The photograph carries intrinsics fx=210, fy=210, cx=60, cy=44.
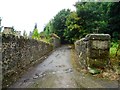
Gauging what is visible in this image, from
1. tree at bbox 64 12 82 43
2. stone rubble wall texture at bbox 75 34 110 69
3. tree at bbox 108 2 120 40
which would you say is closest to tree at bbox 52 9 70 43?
tree at bbox 64 12 82 43

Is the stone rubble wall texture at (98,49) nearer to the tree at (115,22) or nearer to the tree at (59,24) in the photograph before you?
the tree at (115,22)

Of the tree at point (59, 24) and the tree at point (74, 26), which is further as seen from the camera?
the tree at point (59, 24)

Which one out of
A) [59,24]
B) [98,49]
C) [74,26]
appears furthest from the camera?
[59,24]

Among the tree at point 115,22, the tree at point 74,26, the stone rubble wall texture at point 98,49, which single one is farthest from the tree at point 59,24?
the stone rubble wall texture at point 98,49

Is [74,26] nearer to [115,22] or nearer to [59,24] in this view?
[115,22]

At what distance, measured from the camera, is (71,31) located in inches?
1127

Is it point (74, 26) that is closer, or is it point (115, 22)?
point (115, 22)

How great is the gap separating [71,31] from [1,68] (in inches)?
897

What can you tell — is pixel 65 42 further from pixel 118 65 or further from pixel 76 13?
pixel 118 65

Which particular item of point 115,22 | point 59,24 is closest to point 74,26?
point 115,22

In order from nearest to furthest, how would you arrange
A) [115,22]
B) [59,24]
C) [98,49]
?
1. [98,49]
2. [115,22]
3. [59,24]

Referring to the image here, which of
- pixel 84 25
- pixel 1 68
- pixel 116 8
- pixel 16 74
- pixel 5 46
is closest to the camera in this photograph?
pixel 1 68

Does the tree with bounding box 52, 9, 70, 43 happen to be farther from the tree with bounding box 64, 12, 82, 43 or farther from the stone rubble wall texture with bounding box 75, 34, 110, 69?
the stone rubble wall texture with bounding box 75, 34, 110, 69

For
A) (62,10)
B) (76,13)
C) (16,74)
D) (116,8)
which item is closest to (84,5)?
(76,13)
